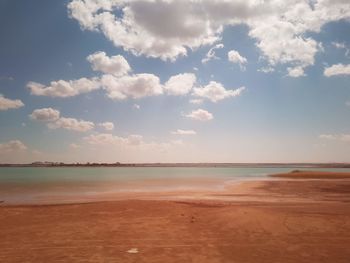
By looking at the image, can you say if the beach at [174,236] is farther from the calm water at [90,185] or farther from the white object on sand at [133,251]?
the calm water at [90,185]

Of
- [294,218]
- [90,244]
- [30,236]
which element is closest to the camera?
[90,244]

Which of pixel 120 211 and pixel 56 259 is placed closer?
pixel 56 259

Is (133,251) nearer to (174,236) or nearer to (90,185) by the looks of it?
(174,236)

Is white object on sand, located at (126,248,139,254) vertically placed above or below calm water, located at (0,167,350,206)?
above

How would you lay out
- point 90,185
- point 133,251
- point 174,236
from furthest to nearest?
point 90,185 → point 174,236 → point 133,251

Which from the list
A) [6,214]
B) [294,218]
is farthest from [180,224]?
[6,214]

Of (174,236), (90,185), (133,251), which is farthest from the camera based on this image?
(90,185)

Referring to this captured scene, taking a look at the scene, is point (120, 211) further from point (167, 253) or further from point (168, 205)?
point (167, 253)

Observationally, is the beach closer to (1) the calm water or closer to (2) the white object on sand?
(2) the white object on sand

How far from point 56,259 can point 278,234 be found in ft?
25.8

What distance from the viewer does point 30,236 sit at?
11.9 meters

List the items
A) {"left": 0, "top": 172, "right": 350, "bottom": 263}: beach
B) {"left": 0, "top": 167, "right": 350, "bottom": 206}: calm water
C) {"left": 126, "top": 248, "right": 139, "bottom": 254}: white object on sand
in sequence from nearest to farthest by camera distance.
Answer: {"left": 0, "top": 172, "right": 350, "bottom": 263}: beach → {"left": 126, "top": 248, "right": 139, "bottom": 254}: white object on sand → {"left": 0, "top": 167, "right": 350, "bottom": 206}: calm water

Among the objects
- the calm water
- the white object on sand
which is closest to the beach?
the white object on sand

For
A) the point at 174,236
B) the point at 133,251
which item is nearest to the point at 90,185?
the point at 174,236
